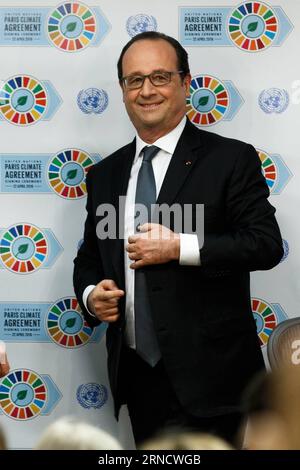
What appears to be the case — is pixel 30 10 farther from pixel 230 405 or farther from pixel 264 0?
pixel 230 405

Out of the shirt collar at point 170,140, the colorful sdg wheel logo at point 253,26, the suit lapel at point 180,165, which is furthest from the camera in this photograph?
the colorful sdg wheel logo at point 253,26

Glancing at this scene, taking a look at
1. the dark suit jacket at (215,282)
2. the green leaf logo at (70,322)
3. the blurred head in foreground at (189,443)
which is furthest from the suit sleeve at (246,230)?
the blurred head in foreground at (189,443)

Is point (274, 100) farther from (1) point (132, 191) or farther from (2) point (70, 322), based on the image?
(2) point (70, 322)

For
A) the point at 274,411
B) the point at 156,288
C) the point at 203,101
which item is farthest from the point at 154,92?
the point at 274,411

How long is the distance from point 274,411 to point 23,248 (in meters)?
2.16

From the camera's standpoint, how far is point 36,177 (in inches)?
112

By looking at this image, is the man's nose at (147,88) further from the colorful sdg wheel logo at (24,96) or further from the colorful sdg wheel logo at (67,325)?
the colorful sdg wheel logo at (67,325)

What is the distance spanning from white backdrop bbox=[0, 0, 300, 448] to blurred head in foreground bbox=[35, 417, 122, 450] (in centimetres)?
206

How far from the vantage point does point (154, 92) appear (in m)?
2.29

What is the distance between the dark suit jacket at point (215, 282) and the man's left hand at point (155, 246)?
76 millimetres

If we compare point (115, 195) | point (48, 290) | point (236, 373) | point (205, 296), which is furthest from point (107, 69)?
point (236, 373)

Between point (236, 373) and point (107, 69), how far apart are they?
137 cm

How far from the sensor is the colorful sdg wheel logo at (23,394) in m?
2.91

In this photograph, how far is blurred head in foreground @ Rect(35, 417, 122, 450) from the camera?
808 millimetres
